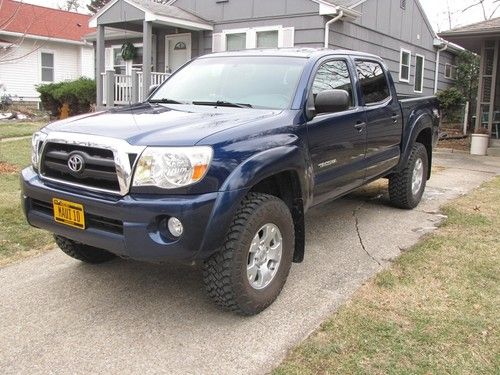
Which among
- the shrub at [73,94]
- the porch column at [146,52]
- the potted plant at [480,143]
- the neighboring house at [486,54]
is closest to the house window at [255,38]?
the porch column at [146,52]

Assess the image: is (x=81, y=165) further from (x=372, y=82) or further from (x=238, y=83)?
(x=372, y=82)

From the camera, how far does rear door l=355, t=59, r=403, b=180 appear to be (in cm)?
528

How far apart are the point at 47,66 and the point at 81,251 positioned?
899 inches

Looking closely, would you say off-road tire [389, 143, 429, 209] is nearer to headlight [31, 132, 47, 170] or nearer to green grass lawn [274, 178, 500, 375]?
green grass lawn [274, 178, 500, 375]

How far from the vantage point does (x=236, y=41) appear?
49.8 ft

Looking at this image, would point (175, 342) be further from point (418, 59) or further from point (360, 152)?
point (418, 59)

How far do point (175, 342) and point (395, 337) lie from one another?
138cm

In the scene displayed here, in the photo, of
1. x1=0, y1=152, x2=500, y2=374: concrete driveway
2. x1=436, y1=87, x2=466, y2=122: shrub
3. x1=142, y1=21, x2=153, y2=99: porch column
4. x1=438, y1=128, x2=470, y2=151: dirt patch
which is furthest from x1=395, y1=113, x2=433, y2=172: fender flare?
x1=436, y1=87, x2=466, y2=122: shrub

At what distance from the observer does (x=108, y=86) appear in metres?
15.3

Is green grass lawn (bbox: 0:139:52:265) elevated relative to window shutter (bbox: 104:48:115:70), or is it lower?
lower

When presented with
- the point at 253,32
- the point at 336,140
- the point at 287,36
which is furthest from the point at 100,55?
the point at 336,140

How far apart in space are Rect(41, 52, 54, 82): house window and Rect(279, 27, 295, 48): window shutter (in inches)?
589

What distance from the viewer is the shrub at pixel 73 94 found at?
18.4 m

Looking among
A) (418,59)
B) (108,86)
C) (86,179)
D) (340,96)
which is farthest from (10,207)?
(418,59)
